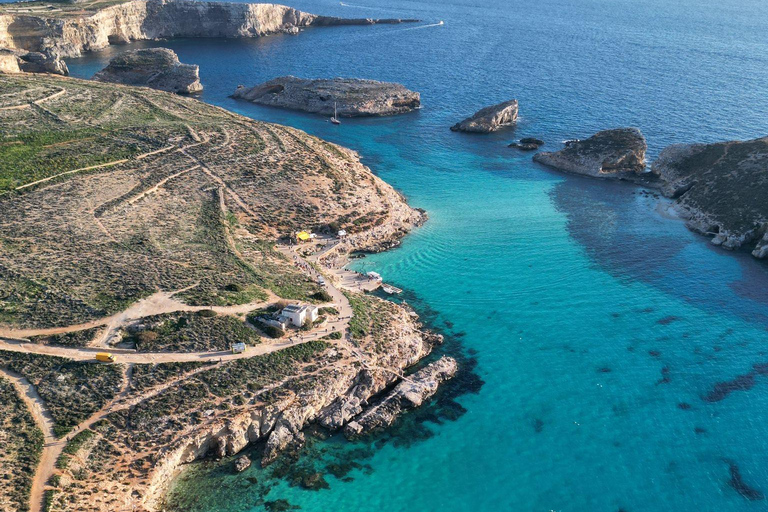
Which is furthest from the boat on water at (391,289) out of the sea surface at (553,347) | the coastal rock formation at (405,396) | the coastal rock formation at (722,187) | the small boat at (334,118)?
the small boat at (334,118)

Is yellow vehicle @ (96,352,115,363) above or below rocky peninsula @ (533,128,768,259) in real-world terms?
below

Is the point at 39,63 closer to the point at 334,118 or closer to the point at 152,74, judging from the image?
the point at 152,74

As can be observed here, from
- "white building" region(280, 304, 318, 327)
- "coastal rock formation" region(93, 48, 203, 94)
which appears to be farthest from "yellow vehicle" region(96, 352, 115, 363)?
"coastal rock formation" region(93, 48, 203, 94)

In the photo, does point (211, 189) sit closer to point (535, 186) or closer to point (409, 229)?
point (409, 229)

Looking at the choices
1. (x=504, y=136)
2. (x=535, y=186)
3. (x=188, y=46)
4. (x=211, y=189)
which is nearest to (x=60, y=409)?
(x=211, y=189)

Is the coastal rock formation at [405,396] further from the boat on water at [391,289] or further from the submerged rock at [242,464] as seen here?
the boat on water at [391,289]

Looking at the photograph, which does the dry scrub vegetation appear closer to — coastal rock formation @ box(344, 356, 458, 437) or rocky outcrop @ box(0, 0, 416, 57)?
coastal rock formation @ box(344, 356, 458, 437)
